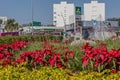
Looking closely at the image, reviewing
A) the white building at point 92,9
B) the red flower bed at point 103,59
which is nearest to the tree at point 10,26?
the white building at point 92,9

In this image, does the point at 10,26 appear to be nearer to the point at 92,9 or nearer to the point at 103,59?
the point at 92,9

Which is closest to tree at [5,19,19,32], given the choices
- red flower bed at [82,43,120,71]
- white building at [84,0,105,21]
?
white building at [84,0,105,21]

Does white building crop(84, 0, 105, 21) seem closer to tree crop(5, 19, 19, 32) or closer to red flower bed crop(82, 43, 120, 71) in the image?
tree crop(5, 19, 19, 32)

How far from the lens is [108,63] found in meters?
Result: 6.96

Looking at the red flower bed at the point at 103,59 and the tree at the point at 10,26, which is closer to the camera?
the red flower bed at the point at 103,59

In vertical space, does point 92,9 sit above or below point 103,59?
above

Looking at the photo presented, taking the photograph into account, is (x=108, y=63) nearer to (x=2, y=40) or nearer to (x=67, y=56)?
(x=67, y=56)

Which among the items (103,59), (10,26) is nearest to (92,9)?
(10,26)

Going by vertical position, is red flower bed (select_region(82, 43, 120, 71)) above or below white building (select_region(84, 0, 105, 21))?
below

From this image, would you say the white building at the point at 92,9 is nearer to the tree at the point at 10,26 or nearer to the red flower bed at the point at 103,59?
the tree at the point at 10,26

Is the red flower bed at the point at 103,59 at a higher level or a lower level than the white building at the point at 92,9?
lower

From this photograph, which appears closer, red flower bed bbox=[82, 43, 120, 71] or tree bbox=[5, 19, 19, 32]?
red flower bed bbox=[82, 43, 120, 71]

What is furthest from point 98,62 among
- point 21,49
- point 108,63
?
point 21,49

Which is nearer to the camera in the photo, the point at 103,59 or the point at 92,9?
the point at 103,59
